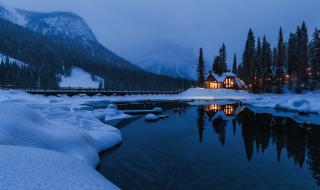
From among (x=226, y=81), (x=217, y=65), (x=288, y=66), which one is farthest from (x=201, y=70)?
(x=288, y=66)

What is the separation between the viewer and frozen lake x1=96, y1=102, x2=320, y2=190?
10.7 metres

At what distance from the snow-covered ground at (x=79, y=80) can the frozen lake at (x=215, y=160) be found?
14338cm

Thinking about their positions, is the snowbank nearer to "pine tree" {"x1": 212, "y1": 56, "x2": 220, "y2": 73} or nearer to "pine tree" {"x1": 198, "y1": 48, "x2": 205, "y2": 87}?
"pine tree" {"x1": 198, "y1": 48, "x2": 205, "y2": 87}

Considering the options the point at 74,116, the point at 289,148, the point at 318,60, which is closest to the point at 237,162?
the point at 289,148

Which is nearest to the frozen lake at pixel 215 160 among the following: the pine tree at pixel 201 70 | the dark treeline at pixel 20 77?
the pine tree at pixel 201 70

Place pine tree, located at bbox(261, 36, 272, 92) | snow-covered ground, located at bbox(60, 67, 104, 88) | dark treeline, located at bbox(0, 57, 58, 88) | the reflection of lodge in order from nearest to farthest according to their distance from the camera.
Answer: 1. the reflection of lodge
2. pine tree, located at bbox(261, 36, 272, 92)
3. dark treeline, located at bbox(0, 57, 58, 88)
4. snow-covered ground, located at bbox(60, 67, 104, 88)

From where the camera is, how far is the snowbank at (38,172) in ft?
18.5

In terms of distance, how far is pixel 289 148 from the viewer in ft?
53.7

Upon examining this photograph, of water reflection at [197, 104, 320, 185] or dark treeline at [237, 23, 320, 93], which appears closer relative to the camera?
water reflection at [197, 104, 320, 185]

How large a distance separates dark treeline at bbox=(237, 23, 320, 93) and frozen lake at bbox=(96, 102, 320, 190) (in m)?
54.7

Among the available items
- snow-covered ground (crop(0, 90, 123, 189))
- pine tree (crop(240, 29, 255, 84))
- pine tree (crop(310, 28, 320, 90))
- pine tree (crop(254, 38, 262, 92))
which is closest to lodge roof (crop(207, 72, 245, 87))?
pine tree (crop(240, 29, 255, 84))

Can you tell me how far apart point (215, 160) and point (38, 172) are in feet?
30.7

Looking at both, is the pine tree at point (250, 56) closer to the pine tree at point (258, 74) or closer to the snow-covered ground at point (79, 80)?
the pine tree at point (258, 74)

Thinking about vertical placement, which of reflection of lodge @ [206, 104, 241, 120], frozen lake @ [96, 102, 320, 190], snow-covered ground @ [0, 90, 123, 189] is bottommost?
frozen lake @ [96, 102, 320, 190]
